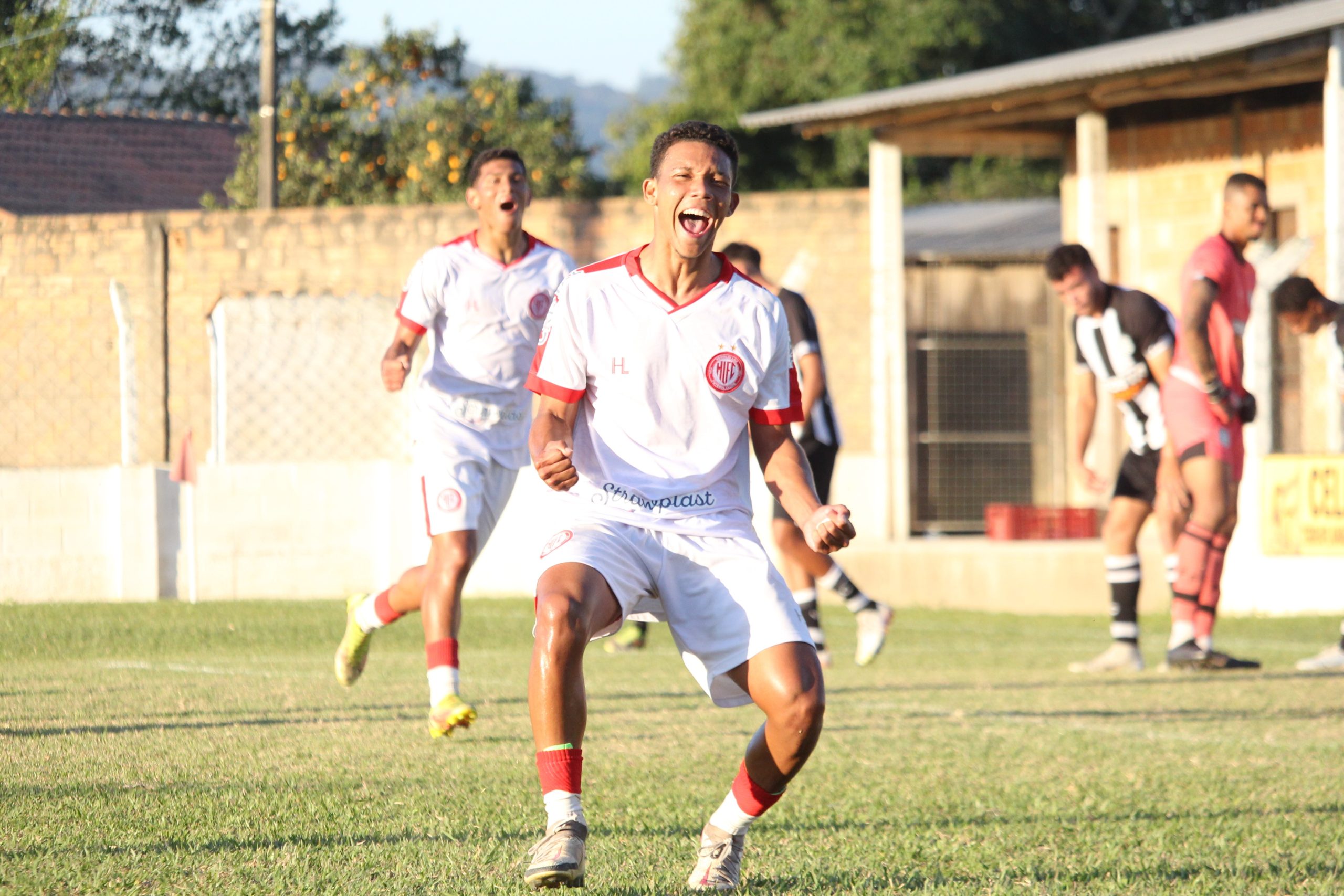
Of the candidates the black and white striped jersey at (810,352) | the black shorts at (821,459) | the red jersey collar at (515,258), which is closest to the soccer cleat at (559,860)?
the red jersey collar at (515,258)

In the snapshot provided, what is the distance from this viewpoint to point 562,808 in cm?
388

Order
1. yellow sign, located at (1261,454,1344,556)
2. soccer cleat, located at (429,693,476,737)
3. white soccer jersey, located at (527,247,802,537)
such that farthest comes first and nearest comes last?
yellow sign, located at (1261,454,1344,556)
soccer cleat, located at (429,693,476,737)
white soccer jersey, located at (527,247,802,537)

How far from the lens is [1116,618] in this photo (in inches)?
380

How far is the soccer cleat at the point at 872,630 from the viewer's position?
9328 millimetres

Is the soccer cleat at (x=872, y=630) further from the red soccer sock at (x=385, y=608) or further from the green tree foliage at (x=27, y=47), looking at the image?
the green tree foliage at (x=27, y=47)

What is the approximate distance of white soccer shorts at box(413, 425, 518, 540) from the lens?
6973 millimetres

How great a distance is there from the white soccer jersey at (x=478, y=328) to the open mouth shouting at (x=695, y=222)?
9.49 feet

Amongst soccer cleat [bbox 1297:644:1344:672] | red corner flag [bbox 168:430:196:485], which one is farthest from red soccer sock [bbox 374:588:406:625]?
red corner flag [bbox 168:430:196:485]

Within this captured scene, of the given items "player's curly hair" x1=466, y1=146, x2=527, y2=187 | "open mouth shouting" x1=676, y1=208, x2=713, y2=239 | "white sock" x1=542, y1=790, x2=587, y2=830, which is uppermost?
"player's curly hair" x1=466, y1=146, x2=527, y2=187

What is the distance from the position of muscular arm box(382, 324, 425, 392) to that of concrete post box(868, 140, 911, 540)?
30.9ft

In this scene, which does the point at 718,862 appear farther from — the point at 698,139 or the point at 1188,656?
the point at 1188,656

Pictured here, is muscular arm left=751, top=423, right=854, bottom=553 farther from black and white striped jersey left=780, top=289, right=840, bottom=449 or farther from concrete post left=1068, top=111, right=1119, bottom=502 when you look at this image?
concrete post left=1068, top=111, right=1119, bottom=502

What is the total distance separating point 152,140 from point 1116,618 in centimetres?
955

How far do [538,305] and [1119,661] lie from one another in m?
4.08
